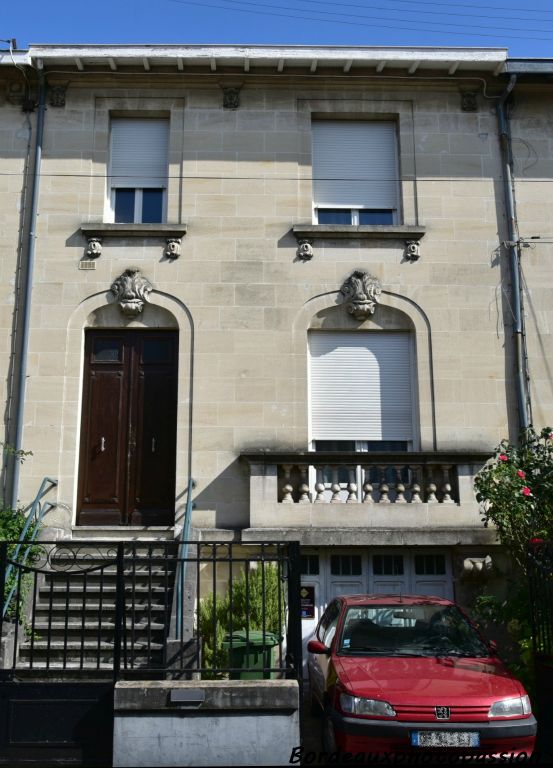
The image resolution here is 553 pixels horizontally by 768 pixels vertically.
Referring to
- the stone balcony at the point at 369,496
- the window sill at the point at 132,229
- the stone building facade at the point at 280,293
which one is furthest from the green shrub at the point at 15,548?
the window sill at the point at 132,229

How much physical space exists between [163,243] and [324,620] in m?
6.80

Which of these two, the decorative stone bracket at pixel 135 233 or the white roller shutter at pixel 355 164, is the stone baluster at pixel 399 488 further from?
the decorative stone bracket at pixel 135 233

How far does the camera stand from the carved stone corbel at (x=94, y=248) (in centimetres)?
1255

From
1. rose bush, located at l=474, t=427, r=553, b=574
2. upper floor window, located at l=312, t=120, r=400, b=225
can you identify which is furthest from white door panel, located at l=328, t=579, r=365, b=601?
upper floor window, located at l=312, t=120, r=400, b=225

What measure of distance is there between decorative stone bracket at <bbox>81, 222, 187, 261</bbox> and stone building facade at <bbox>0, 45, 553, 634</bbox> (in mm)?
36

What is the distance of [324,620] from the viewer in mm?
8883

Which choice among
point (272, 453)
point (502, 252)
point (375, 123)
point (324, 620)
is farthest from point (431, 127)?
point (324, 620)

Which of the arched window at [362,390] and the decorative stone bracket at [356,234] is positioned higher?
the decorative stone bracket at [356,234]

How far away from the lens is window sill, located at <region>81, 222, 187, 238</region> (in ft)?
41.2

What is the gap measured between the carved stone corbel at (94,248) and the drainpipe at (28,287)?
2.95 feet

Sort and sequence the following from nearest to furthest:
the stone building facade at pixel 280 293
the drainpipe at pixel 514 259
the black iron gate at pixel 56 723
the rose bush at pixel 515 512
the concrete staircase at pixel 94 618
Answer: the black iron gate at pixel 56 723
the concrete staircase at pixel 94 618
the rose bush at pixel 515 512
the stone building facade at pixel 280 293
the drainpipe at pixel 514 259

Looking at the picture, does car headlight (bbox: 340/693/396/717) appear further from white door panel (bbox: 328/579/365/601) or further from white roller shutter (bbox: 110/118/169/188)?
white roller shutter (bbox: 110/118/169/188)

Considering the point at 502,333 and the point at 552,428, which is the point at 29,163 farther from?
the point at 552,428

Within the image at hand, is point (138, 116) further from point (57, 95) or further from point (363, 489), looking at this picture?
point (363, 489)
